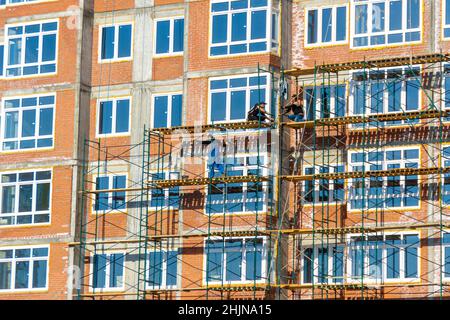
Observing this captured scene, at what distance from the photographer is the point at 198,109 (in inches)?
1914

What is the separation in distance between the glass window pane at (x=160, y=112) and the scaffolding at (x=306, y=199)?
478mm

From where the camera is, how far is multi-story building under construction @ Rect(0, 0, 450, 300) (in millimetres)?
45281

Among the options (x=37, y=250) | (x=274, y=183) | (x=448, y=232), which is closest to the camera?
(x=448, y=232)

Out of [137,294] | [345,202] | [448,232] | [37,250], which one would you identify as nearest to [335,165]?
[345,202]

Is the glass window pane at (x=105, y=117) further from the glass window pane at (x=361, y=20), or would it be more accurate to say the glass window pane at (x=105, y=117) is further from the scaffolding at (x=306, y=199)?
the glass window pane at (x=361, y=20)

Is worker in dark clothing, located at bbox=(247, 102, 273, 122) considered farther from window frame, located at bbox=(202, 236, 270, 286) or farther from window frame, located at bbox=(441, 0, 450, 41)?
window frame, located at bbox=(441, 0, 450, 41)

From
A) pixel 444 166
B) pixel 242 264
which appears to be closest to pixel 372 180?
pixel 444 166

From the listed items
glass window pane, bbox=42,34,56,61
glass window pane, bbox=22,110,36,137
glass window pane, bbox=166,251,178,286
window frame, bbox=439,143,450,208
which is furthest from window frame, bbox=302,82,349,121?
glass window pane, bbox=22,110,36,137

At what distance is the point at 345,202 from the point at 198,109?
259 inches

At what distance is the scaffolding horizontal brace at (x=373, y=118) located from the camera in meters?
44.6

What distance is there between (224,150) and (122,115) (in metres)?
4.94

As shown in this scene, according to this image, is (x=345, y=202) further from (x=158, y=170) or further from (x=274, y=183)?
(x=158, y=170)

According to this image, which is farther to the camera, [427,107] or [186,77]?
[186,77]

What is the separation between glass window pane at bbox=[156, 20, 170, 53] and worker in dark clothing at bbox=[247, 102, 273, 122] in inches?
207
